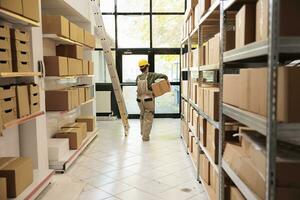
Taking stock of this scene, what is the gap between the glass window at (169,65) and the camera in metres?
8.70

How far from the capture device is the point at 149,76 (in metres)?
5.94

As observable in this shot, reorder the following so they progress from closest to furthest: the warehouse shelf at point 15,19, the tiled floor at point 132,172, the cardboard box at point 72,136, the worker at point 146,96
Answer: the warehouse shelf at point 15,19, the tiled floor at point 132,172, the cardboard box at point 72,136, the worker at point 146,96

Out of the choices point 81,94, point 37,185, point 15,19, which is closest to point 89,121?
point 81,94

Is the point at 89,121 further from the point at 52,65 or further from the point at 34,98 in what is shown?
the point at 34,98

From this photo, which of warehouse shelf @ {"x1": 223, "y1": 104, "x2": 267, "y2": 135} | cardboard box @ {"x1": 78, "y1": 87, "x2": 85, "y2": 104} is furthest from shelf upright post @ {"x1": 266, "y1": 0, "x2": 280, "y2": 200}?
cardboard box @ {"x1": 78, "y1": 87, "x2": 85, "y2": 104}

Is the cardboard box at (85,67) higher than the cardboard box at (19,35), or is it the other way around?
the cardboard box at (19,35)

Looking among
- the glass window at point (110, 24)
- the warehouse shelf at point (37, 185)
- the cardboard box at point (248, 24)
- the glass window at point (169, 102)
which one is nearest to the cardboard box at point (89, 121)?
the warehouse shelf at point (37, 185)

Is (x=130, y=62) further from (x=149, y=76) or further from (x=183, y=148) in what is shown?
(x=183, y=148)

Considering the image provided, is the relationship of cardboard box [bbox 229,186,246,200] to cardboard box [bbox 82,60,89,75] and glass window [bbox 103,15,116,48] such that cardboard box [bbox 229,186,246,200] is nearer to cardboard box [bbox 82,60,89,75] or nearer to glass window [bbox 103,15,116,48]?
cardboard box [bbox 82,60,89,75]

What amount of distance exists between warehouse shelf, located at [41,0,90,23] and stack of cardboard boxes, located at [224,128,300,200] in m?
3.47

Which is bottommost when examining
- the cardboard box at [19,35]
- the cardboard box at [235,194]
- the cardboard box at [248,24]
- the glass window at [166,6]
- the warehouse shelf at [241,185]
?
the cardboard box at [235,194]

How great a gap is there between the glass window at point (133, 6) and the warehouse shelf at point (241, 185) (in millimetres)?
7042

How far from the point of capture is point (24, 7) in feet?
9.60

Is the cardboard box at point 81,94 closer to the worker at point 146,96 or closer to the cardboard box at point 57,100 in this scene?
the cardboard box at point 57,100
